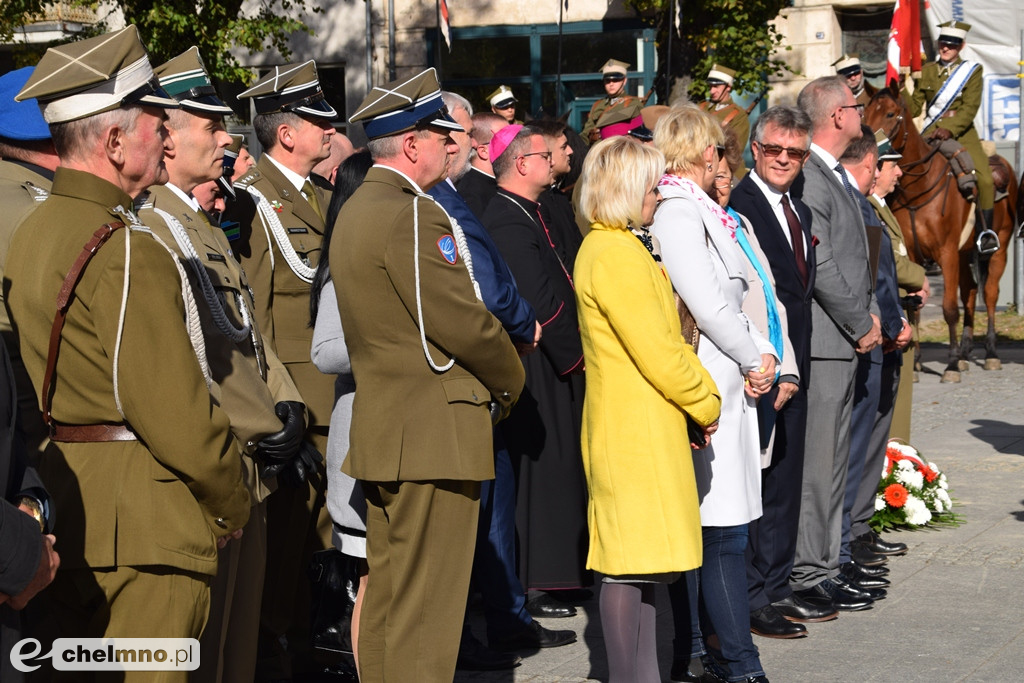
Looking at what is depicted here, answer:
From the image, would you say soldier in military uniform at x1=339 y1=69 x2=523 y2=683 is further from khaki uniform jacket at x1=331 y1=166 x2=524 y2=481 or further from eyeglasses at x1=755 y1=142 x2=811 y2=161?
eyeglasses at x1=755 y1=142 x2=811 y2=161

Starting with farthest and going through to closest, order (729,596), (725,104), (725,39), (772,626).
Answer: (725,39)
(725,104)
(772,626)
(729,596)

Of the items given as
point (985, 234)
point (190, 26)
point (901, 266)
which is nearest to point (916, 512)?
point (901, 266)

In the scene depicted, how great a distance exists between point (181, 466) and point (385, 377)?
111cm

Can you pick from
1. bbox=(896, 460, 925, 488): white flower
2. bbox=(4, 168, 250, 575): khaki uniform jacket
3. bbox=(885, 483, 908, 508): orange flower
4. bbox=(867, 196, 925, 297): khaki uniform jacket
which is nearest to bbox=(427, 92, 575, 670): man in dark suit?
bbox=(4, 168, 250, 575): khaki uniform jacket

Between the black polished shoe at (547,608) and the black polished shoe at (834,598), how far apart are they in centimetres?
105

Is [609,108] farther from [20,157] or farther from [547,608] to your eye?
[20,157]

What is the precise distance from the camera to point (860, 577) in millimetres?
6359

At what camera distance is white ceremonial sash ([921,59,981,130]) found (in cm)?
1386

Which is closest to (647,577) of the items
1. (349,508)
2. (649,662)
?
(649,662)

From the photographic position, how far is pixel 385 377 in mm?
4098

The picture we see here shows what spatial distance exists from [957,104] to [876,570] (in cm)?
878

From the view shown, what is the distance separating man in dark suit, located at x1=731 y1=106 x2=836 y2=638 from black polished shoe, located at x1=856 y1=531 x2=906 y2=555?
121cm

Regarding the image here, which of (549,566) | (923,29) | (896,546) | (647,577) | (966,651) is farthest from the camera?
(923,29)

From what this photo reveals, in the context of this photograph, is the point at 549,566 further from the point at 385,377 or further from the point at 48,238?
the point at 48,238
